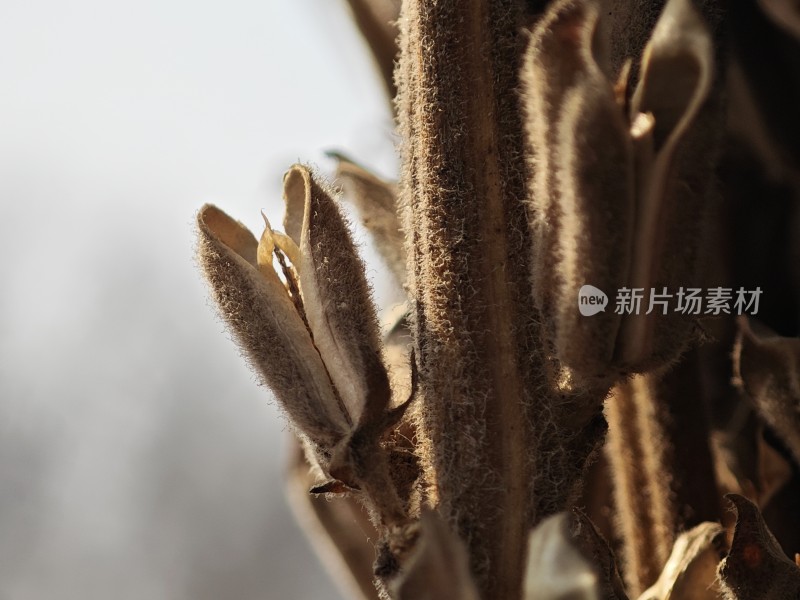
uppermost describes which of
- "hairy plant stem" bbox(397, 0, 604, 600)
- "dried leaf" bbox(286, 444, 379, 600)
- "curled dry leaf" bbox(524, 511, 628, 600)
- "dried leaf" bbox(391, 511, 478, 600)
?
"hairy plant stem" bbox(397, 0, 604, 600)

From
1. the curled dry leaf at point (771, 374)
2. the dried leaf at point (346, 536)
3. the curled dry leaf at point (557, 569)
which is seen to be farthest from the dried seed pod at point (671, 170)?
the dried leaf at point (346, 536)

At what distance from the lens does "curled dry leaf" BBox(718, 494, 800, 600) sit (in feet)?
2.13

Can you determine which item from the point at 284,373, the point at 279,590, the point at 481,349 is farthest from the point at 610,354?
the point at 279,590

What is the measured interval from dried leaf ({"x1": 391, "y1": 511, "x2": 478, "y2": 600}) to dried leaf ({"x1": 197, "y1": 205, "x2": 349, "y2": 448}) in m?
0.11

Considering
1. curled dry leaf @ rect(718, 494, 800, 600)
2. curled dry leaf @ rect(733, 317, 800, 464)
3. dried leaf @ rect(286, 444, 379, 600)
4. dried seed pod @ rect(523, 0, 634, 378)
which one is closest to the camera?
dried seed pod @ rect(523, 0, 634, 378)

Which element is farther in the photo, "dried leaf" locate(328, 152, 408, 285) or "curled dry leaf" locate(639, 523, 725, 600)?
"dried leaf" locate(328, 152, 408, 285)

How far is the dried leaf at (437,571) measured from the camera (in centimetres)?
53

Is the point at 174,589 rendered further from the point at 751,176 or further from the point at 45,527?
the point at 751,176

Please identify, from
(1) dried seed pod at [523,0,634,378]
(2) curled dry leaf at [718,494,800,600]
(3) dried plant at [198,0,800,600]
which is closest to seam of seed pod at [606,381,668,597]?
(3) dried plant at [198,0,800,600]

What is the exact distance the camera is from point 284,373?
0.62m

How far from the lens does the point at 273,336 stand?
63cm

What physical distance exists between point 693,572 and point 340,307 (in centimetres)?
32

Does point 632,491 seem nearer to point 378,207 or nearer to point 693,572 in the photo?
point 693,572

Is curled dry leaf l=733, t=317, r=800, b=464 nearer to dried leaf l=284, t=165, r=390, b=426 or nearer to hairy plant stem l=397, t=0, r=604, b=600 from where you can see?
hairy plant stem l=397, t=0, r=604, b=600
